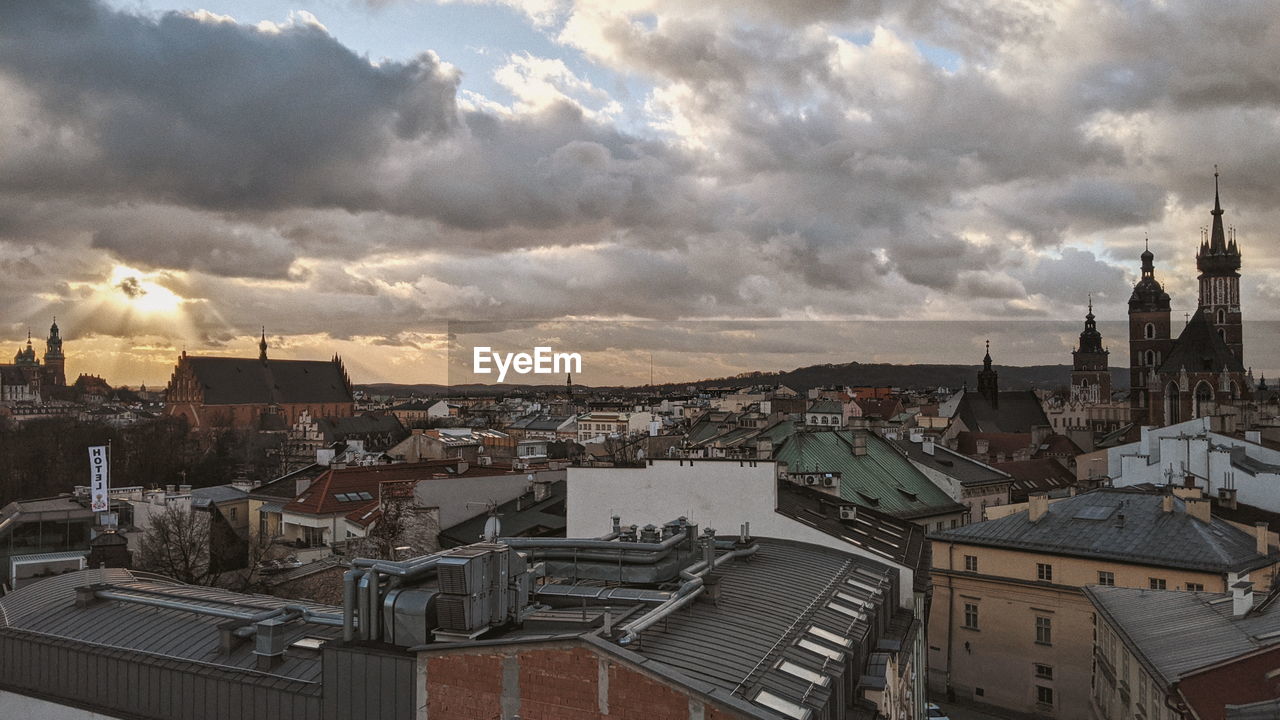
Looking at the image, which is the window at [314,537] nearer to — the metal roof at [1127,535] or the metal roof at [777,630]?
the metal roof at [1127,535]

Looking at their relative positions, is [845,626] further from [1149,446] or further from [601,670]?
[1149,446]

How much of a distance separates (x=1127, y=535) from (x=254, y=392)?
163174 mm

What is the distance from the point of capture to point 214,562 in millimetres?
41906

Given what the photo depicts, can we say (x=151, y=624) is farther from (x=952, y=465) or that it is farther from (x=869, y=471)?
(x=952, y=465)

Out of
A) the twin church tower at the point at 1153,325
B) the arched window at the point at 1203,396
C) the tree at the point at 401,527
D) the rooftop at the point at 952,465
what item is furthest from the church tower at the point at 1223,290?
the tree at the point at 401,527

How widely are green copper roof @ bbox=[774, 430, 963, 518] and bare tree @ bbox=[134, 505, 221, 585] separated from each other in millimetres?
25184

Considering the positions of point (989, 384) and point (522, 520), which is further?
point (989, 384)

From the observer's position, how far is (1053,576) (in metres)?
33.7

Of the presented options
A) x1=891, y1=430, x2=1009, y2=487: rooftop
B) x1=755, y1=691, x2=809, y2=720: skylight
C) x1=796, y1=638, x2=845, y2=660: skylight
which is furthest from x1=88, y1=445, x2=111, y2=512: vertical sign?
x1=891, y1=430, x2=1009, y2=487: rooftop

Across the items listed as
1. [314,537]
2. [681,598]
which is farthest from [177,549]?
[681,598]

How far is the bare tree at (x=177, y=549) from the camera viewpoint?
1510 inches

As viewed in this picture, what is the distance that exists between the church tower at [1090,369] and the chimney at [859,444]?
11513 centimetres

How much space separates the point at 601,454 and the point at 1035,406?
223 ft

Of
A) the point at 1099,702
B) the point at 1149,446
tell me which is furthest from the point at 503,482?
the point at 1149,446
